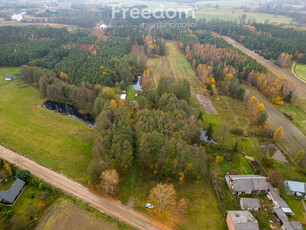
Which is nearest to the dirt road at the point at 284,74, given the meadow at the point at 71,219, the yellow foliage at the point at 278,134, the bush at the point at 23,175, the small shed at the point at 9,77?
the yellow foliage at the point at 278,134

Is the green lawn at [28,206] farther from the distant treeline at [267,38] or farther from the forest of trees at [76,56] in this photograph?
the distant treeline at [267,38]

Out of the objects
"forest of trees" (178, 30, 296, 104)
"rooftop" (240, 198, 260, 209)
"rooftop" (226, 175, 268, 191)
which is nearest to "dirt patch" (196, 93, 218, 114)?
"forest of trees" (178, 30, 296, 104)

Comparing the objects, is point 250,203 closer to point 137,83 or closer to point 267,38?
point 137,83

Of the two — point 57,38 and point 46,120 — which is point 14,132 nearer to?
point 46,120

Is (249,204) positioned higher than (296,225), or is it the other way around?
(296,225)

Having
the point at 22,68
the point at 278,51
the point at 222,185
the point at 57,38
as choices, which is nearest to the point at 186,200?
the point at 222,185

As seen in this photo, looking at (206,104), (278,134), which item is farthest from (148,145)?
(206,104)

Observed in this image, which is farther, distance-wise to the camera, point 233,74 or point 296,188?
point 233,74
